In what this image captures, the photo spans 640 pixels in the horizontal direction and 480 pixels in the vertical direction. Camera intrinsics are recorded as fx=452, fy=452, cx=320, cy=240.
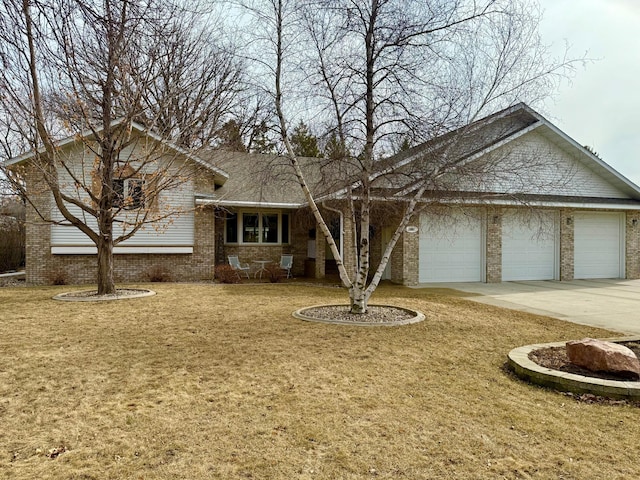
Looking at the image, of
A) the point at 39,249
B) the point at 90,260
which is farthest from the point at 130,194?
the point at 39,249

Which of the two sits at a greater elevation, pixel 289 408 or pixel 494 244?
pixel 494 244

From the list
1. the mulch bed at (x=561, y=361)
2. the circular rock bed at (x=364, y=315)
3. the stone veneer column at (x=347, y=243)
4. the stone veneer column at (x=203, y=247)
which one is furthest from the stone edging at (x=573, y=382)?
the stone veneer column at (x=203, y=247)

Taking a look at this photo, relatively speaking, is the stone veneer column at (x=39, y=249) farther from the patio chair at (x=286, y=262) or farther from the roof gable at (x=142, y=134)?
the patio chair at (x=286, y=262)

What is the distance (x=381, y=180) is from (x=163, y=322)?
558cm

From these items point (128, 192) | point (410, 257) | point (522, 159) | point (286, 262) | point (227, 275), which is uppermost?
point (522, 159)

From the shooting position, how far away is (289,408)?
4.25 metres

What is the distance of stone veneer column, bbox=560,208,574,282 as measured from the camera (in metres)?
16.6

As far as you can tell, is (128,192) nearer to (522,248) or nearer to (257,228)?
(257,228)

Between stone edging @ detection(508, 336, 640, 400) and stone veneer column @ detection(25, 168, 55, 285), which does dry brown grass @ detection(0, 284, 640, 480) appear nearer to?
stone edging @ detection(508, 336, 640, 400)

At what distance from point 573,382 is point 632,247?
1625 centimetres

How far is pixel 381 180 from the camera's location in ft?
34.1

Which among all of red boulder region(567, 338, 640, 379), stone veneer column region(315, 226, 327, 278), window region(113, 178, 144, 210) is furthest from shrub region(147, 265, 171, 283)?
red boulder region(567, 338, 640, 379)

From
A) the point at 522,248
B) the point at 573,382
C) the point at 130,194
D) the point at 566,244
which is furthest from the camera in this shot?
the point at 566,244

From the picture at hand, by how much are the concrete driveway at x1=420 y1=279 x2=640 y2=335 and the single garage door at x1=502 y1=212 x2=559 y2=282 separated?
0.66 metres
